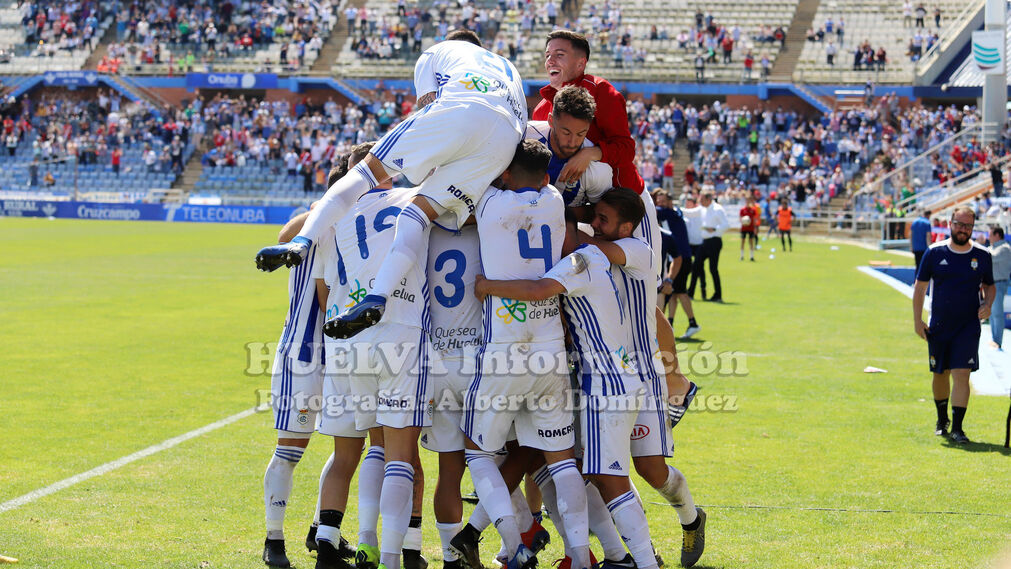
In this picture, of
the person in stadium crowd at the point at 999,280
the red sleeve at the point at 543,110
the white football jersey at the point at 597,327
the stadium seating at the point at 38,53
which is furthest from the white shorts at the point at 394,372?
the stadium seating at the point at 38,53

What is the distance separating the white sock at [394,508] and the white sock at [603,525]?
98 centimetres


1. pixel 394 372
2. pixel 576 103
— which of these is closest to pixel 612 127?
pixel 576 103

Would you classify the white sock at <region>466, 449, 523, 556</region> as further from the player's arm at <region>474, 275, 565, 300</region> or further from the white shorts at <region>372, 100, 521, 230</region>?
the white shorts at <region>372, 100, 521, 230</region>

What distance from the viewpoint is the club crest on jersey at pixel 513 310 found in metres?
5.47

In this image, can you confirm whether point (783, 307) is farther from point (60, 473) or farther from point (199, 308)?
point (60, 473)

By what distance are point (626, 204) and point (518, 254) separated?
71cm

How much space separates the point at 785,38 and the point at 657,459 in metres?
46.7

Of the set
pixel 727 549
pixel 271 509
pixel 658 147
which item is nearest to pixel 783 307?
pixel 727 549

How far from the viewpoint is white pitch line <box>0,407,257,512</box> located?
6.80 m

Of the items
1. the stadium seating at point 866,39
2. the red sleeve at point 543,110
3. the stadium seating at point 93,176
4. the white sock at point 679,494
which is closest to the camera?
the white sock at point 679,494

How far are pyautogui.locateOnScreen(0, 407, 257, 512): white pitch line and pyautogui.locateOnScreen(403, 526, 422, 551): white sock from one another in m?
2.70

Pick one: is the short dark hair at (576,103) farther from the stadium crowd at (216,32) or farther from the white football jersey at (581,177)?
the stadium crowd at (216,32)

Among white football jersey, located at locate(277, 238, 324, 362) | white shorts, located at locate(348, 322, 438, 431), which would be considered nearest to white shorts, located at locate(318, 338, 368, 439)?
white shorts, located at locate(348, 322, 438, 431)

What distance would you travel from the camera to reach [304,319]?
240 inches
